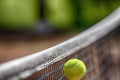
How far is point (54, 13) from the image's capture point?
9.23 metres

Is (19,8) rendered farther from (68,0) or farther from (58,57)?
(58,57)

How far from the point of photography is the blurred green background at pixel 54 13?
29.9 feet

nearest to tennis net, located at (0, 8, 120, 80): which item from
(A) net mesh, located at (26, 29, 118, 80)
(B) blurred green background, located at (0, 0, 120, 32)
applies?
(A) net mesh, located at (26, 29, 118, 80)

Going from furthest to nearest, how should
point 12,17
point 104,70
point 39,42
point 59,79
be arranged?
1. point 12,17
2. point 39,42
3. point 104,70
4. point 59,79

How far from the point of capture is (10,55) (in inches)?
308

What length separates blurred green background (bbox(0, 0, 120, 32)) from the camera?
9.11 m

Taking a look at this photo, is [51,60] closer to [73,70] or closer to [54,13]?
[73,70]

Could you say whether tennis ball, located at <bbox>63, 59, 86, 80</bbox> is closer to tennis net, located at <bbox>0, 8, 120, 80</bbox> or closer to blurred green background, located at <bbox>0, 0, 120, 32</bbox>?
tennis net, located at <bbox>0, 8, 120, 80</bbox>

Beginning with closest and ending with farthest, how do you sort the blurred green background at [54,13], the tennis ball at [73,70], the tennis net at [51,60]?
the tennis net at [51,60] < the tennis ball at [73,70] < the blurred green background at [54,13]

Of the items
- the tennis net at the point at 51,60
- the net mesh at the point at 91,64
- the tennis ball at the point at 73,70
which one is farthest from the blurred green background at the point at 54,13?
the tennis ball at the point at 73,70

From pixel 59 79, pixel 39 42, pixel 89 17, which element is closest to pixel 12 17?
pixel 39 42

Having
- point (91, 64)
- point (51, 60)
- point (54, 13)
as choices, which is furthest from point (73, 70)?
point (54, 13)

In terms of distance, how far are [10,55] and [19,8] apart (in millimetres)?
2045

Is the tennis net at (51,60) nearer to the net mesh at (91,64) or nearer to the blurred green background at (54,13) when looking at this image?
the net mesh at (91,64)
